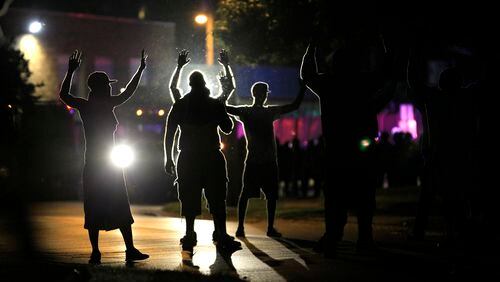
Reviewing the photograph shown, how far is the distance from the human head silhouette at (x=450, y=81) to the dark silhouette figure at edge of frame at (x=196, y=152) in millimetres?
2409

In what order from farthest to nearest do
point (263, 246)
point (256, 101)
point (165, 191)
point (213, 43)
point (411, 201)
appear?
point (165, 191) < point (213, 43) < point (411, 201) < point (256, 101) < point (263, 246)

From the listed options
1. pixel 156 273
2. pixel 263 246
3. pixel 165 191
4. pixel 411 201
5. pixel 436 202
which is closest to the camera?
pixel 156 273

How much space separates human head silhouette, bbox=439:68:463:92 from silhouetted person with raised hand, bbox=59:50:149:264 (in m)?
3.45

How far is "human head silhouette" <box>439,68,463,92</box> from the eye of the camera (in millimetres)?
9555

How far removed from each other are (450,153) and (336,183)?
3.98ft

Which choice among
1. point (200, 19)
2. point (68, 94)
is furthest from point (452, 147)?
point (200, 19)

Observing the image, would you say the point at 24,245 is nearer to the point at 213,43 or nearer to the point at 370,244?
the point at 370,244

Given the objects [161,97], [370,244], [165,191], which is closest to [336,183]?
[370,244]

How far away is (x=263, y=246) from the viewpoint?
10547 millimetres

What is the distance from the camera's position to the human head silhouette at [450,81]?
31.3ft

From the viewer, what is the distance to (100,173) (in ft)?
30.1

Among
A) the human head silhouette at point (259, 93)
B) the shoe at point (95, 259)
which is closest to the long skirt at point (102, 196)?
the shoe at point (95, 259)

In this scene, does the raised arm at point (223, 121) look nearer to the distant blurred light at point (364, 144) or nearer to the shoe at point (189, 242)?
the shoe at point (189, 242)

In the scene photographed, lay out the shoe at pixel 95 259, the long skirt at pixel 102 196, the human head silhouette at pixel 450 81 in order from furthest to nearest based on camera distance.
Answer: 1. the human head silhouette at pixel 450 81
2. the long skirt at pixel 102 196
3. the shoe at pixel 95 259
